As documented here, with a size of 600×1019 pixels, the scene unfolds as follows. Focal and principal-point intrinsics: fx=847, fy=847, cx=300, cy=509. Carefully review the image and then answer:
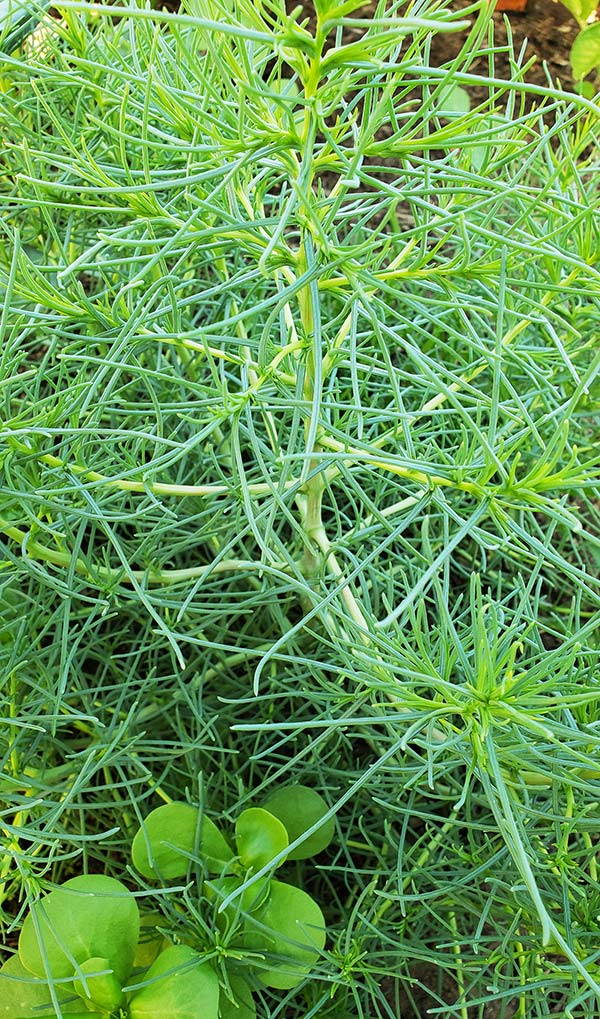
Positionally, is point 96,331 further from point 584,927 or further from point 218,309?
point 584,927

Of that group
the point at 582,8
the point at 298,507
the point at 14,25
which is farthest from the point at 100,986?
the point at 582,8

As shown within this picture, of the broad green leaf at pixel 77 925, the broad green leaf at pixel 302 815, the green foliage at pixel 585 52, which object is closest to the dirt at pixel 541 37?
the green foliage at pixel 585 52

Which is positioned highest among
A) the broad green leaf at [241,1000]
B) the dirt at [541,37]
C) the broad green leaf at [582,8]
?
the broad green leaf at [582,8]

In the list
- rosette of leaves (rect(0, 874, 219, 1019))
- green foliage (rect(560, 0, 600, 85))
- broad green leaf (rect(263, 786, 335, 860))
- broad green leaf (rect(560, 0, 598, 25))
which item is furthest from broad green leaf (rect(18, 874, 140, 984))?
broad green leaf (rect(560, 0, 598, 25))

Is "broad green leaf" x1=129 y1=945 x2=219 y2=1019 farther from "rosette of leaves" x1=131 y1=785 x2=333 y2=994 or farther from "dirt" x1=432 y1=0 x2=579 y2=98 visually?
"dirt" x1=432 y1=0 x2=579 y2=98

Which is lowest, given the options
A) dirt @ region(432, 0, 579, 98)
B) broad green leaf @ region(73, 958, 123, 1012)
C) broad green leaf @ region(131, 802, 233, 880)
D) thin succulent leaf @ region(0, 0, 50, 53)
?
broad green leaf @ region(73, 958, 123, 1012)

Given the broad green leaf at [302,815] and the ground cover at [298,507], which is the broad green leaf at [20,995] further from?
the broad green leaf at [302,815]

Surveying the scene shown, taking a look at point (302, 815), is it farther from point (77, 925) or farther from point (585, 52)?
point (585, 52)

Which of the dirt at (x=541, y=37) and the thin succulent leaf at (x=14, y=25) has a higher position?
the thin succulent leaf at (x=14, y=25)
